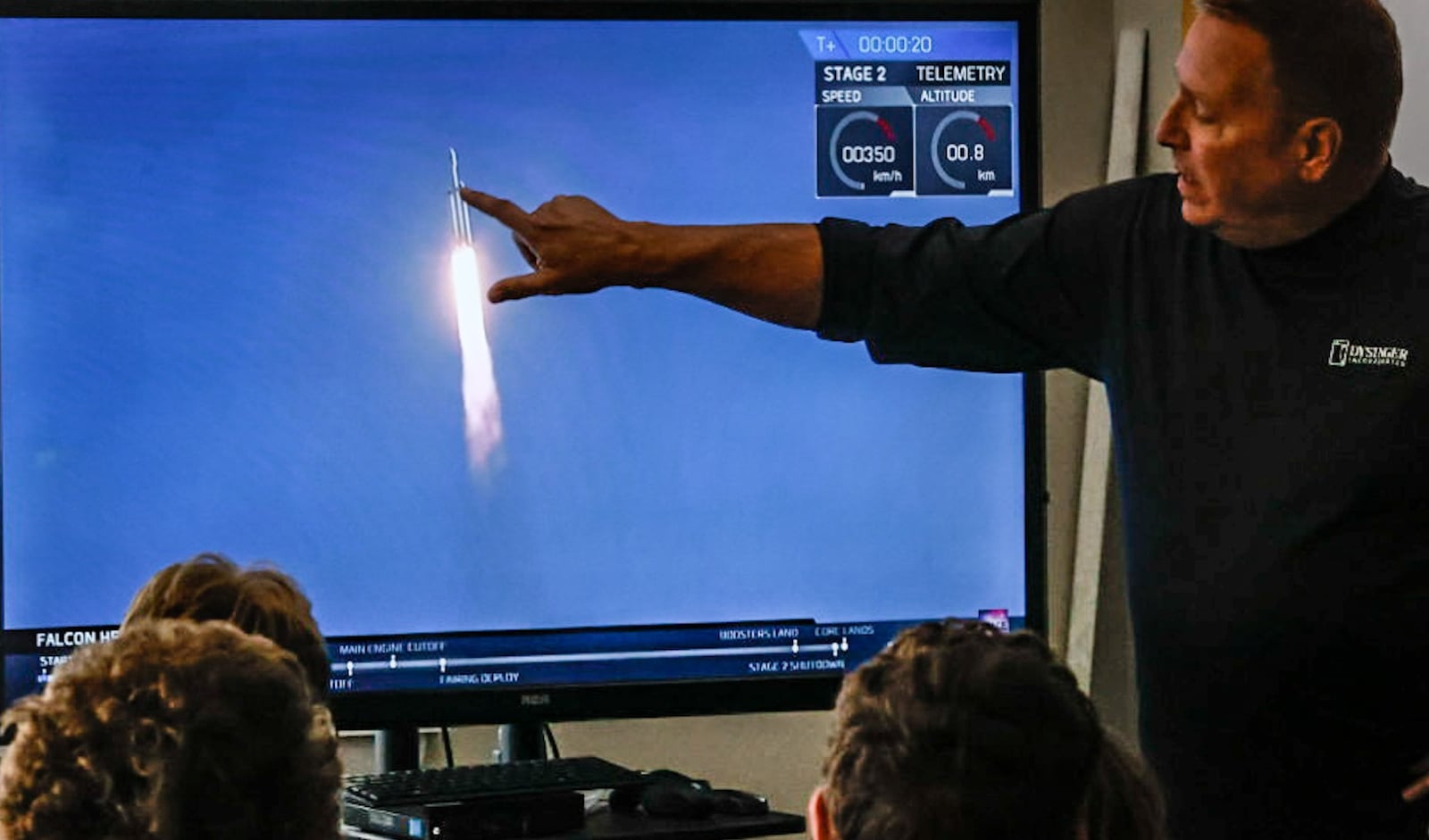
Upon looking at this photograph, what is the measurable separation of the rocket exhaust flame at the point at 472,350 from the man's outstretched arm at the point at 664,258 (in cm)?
60

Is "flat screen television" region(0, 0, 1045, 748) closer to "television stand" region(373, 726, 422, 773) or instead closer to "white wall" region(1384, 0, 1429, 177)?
"television stand" region(373, 726, 422, 773)

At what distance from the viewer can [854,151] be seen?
2.87m

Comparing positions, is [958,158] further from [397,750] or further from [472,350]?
[397,750]

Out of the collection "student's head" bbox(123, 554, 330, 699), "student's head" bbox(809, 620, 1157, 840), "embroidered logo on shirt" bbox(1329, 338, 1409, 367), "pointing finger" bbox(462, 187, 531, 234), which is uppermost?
"pointing finger" bbox(462, 187, 531, 234)

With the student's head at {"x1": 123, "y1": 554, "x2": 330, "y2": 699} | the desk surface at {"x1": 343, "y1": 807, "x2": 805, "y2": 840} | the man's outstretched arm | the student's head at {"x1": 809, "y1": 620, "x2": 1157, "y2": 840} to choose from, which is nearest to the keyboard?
the desk surface at {"x1": 343, "y1": 807, "x2": 805, "y2": 840}

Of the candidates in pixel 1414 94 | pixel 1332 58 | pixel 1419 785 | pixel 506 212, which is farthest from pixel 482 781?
pixel 1414 94

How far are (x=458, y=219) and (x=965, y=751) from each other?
164 cm

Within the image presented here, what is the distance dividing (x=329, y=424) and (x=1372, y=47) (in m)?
1.35

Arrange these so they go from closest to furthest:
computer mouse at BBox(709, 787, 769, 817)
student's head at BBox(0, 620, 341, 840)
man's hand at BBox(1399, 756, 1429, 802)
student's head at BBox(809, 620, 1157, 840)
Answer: student's head at BBox(0, 620, 341, 840)
student's head at BBox(809, 620, 1157, 840)
man's hand at BBox(1399, 756, 1429, 802)
computer mouse at BBox(709, 787, 769, 817)

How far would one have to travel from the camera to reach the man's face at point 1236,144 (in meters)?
2.10

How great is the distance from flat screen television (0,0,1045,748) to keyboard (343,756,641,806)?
0.35ft

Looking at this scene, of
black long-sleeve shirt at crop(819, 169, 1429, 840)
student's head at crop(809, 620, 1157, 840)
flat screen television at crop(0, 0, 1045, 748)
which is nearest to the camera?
student's head at crop(809, 620, 1157, 840)

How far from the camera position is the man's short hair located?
208cm
